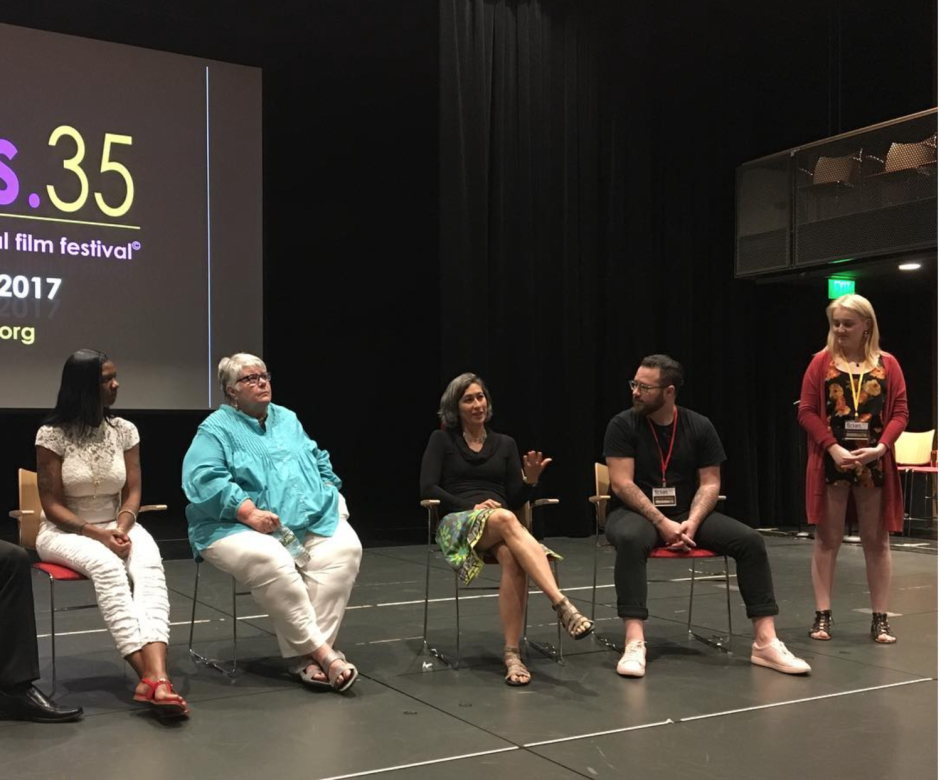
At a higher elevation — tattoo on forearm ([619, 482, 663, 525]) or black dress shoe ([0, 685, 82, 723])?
tattoo on forearm ([619, 482, 663, 525])

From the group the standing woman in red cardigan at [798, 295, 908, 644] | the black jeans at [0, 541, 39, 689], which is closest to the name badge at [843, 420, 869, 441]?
the standing woman in red cardigan at [798, 295, 908, 644]

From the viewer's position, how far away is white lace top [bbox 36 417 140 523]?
10.6ft

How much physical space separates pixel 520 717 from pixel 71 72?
4.45m

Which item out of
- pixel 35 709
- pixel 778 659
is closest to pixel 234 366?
pixel 35 709

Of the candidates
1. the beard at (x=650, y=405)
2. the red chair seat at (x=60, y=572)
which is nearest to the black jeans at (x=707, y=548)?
the beard at (x=650, y=405)

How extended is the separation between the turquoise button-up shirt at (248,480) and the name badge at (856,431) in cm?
189

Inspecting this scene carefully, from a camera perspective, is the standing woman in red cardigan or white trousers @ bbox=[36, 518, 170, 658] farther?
the standing woman in red cardigan

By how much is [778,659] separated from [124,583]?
2.06 m

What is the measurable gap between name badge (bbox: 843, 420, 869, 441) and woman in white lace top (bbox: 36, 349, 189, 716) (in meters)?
2.47

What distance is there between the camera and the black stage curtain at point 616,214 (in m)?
6.99

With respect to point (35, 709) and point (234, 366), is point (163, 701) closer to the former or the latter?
point (35, 709)

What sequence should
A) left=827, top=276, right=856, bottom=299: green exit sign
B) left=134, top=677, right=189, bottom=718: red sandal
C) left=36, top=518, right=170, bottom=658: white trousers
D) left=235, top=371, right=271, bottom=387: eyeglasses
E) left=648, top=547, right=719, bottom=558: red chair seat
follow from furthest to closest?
left=827, top=276, right=856, bottom=299: green exit sign → left=648, top=547, right=719, bottom=558: red chair seat → left=235, top=371, right=271, bottom=387: eyeglasses → left=36, top=518, right=170, bottom=658: white trousers → left=134, top=677, right=189, bottom=718: red sandal

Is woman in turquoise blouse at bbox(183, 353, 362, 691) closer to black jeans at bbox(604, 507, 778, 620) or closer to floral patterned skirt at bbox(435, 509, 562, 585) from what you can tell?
floral patterned skirt at bbox(435, 509, 562, 585)

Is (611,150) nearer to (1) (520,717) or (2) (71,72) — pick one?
(2) (71,72)
